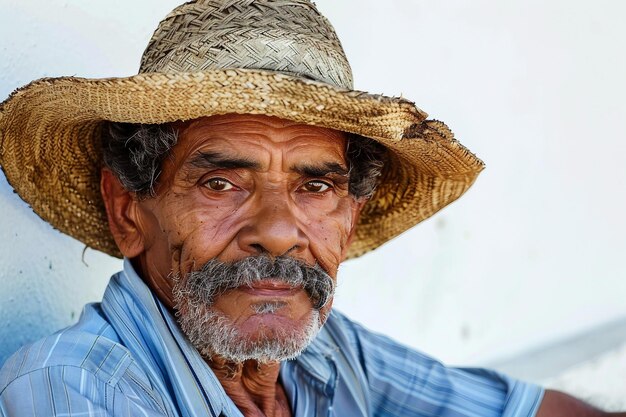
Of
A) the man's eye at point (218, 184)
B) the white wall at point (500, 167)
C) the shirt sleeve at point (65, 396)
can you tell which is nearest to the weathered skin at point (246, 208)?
the man's eye at point (218, 184)

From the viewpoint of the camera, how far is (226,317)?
7.40 feet

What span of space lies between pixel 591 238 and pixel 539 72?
96 centimetres

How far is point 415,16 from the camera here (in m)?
4.07

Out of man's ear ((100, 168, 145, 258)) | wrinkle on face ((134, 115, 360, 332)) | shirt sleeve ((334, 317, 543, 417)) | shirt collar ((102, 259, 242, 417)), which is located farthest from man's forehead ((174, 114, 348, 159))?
shirt sleeve ((334, 317, 543, 417))

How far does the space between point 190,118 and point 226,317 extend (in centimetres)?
46

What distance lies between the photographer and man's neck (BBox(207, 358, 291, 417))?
8.04 feet

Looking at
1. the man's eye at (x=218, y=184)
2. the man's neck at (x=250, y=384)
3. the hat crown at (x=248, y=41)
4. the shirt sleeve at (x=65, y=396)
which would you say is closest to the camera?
the shirt sleeve at (x=65, y=396)

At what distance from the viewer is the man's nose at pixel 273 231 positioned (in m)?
2.22

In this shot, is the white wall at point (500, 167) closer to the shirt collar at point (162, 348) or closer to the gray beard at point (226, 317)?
the shirt collar at point (162, 348)

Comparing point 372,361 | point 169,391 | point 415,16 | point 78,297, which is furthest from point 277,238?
point 415,16

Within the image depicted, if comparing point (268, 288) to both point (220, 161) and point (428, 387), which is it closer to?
point (220, 161)

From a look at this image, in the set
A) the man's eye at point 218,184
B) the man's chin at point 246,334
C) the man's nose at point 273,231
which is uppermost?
the man's eye at point 218,184

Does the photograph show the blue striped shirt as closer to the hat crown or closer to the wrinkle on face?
the wrinkle on face

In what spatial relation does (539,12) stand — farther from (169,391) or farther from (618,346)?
(169,391)
